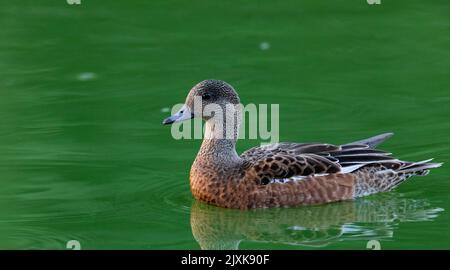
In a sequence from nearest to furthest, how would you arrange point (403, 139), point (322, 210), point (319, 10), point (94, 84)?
point (322, 210), point (403, 139), point (94, 84), point (319, 10)

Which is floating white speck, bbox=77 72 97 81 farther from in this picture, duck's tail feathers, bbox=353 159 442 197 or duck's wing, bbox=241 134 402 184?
duck's tail feathers, bbox=353 159 442 197

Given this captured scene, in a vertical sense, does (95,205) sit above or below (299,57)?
below

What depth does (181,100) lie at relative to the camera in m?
14.2

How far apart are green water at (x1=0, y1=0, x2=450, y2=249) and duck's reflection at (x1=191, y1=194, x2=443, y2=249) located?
0.9 inches

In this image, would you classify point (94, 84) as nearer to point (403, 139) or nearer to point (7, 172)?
point (7, 172)

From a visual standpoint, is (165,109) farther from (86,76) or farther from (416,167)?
(416,167)

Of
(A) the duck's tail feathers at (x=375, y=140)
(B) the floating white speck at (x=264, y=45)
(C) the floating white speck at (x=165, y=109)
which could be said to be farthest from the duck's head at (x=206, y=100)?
(B) the floating white speck at (x=264, y=45)

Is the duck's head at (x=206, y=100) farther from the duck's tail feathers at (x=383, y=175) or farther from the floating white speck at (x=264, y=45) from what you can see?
the floating white speck at (x=264, y=45)

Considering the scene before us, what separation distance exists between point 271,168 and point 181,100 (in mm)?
3089

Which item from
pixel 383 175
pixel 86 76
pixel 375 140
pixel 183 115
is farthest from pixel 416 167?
pixel 86 76

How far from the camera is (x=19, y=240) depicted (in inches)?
412

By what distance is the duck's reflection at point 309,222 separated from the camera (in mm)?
10445

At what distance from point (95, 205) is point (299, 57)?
204 inches
